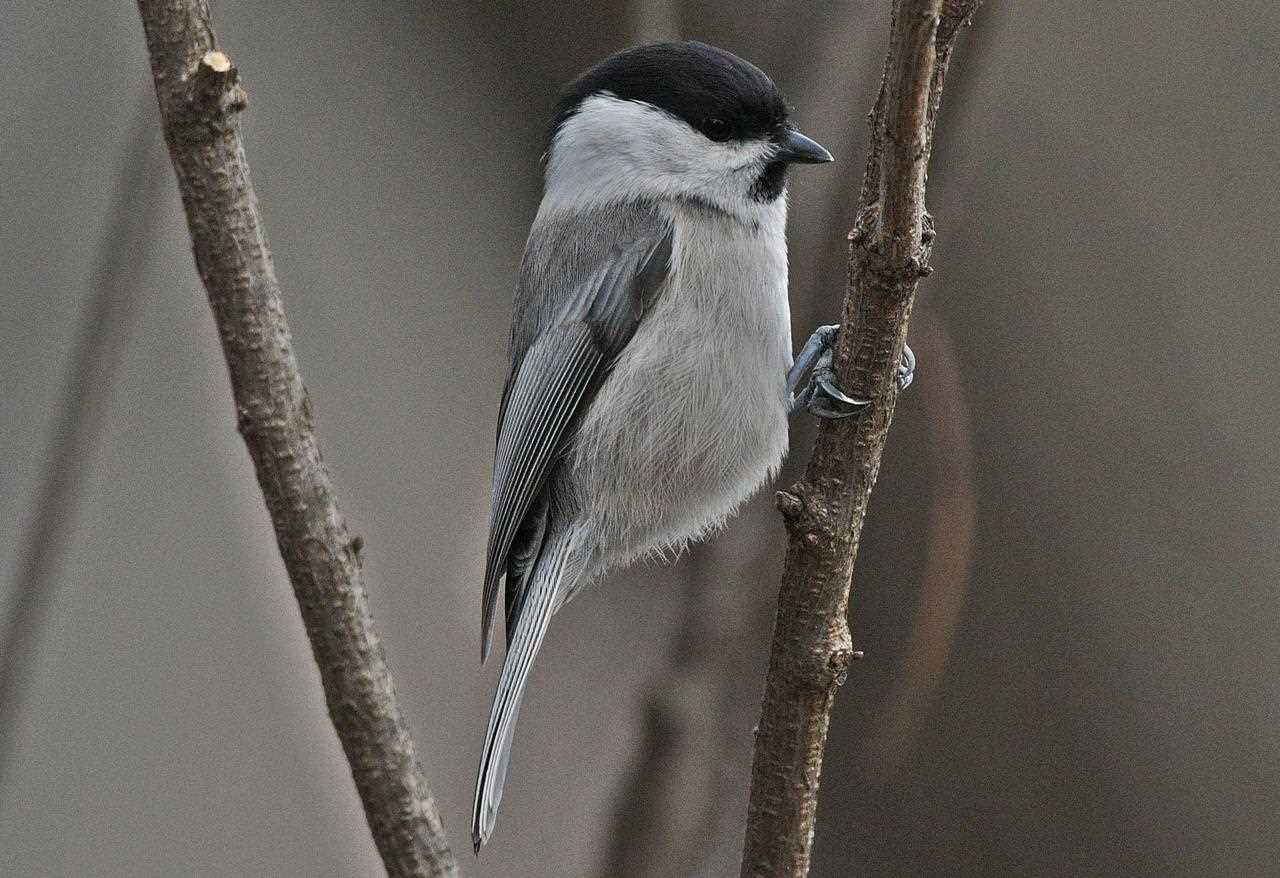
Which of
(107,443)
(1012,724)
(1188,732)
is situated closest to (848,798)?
(1012,724)

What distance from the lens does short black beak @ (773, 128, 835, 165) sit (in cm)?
173

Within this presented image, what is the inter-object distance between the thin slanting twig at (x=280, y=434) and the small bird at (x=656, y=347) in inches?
26.2

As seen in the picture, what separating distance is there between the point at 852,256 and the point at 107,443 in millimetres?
1718

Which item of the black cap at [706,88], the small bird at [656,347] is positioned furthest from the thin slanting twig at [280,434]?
the black cap at [706,88]

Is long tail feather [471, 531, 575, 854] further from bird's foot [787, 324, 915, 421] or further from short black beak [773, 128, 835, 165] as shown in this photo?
short black beak [773, 128, 835, 165]

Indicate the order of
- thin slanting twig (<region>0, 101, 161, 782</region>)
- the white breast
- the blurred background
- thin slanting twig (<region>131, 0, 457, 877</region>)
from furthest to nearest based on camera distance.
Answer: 1. the blurred background
2. the white breast
3. thin slanting twig (<region>0, 101, 161, 782</region>)
4. thin slanting twig (<region>131, 0, 457, 877</region>)

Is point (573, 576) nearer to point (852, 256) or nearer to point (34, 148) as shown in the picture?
point (852, 256)

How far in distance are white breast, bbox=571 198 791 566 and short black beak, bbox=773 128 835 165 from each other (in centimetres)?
8

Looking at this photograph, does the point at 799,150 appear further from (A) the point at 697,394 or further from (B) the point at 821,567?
(B) the point at 821,567

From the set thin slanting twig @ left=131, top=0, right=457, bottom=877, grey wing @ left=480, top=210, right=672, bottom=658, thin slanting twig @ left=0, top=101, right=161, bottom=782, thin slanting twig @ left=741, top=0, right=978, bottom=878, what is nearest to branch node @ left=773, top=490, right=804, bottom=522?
thin slanting twig @ left=741, top=0, right=978, bottom=878

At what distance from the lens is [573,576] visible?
180 cm

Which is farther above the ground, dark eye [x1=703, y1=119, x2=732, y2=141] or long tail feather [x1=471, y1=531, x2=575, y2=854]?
dark eye [x1=703, y1=119, x2=732, y2=141]

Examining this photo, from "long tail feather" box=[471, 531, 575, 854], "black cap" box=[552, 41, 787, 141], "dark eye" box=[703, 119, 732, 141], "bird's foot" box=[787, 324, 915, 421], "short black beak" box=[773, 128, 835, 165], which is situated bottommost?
"long tail feather" box=[471, 531, 575, 854]

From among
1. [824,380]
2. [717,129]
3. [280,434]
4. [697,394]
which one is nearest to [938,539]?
[697,394]
